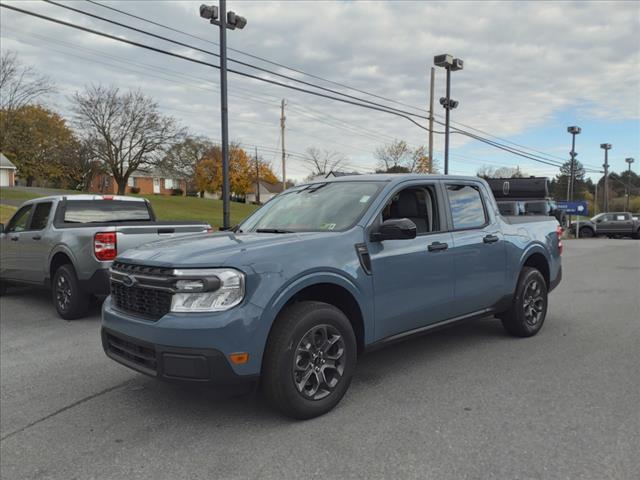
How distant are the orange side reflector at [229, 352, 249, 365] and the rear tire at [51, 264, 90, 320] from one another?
452 cm

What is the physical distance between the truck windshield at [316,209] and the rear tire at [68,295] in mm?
3284

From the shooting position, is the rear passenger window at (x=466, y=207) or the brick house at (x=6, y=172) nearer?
the rear passenger window at (x=466, y=207)

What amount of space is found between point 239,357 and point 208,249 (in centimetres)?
78

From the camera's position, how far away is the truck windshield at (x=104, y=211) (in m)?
7.85

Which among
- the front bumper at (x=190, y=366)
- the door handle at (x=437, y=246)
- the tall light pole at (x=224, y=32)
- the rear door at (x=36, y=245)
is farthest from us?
the tall light pole at (x=224, y=32)

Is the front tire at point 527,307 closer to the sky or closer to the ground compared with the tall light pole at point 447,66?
closer to the ground

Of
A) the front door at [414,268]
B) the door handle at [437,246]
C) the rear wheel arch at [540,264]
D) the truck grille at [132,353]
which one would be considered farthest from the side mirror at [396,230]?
the rear wheel arch at [540,264]

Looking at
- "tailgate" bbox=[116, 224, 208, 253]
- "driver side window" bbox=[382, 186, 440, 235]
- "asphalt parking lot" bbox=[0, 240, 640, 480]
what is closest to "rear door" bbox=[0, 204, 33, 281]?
"tailgate" bbox=[116, 224, 208, 253]

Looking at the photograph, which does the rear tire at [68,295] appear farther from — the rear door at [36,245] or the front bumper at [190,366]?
the front bumper at [190,366]

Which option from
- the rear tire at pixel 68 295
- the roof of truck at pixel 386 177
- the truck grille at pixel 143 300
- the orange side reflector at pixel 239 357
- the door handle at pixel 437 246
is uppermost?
the roof of truck at pixel 386 177

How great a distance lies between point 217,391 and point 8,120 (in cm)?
4599

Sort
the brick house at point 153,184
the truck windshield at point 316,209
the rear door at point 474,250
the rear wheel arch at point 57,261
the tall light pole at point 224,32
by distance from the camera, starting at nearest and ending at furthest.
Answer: the truck windshield at point 316,209, the rear door at point 474,250, the rear wheel arch at point 57,261, the tall light pole at point 224,32, the brick house at point 153,184

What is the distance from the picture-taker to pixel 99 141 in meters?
46.6

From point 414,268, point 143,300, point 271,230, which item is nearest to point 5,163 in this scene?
point 271,230
